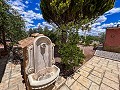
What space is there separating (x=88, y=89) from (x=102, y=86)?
89cm

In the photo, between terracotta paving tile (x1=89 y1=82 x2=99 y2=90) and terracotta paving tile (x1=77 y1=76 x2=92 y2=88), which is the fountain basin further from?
terracotta paving tile (x1=89 y1=82 x2=99 y2=90)

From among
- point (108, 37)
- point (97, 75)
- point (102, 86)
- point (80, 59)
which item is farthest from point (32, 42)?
point (108, 37)

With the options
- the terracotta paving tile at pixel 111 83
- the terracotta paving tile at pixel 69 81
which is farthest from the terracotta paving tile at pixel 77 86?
the terracotta paving tile at pixel 111 83

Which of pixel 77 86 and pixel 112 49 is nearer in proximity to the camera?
pixel 77 86

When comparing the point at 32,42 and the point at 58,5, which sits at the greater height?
the point at 58,5

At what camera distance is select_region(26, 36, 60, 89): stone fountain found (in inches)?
164

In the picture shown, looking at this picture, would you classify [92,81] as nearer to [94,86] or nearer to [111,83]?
[94,86]

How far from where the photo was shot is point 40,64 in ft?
16.1

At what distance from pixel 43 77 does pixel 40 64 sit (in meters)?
0.72

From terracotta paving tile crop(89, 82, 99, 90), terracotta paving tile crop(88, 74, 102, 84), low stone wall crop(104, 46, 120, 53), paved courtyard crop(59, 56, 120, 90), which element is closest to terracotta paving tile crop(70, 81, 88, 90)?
paved courtyard crop(59, 56, 120, 90)

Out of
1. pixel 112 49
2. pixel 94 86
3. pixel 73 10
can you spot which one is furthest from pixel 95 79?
pixel 112 49

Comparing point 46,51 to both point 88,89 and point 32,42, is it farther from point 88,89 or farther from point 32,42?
point 88,89

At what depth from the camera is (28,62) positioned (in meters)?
4.36

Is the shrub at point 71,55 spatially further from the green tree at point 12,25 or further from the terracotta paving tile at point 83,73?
the green tree at point 12,25
